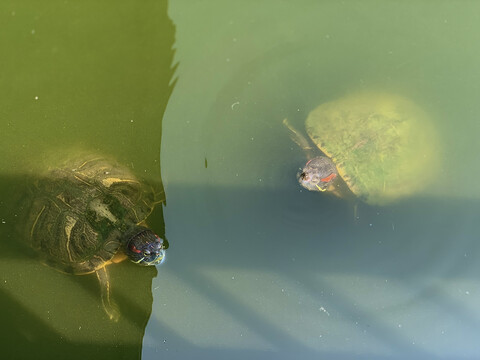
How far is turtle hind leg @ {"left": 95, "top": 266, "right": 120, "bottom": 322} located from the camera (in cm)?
238

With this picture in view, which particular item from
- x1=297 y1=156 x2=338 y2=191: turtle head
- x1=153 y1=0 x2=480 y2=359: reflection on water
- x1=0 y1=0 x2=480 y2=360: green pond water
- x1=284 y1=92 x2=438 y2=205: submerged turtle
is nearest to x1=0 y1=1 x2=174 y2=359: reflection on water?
x1=0 y1=0 x2=480 y2=360: green pond water

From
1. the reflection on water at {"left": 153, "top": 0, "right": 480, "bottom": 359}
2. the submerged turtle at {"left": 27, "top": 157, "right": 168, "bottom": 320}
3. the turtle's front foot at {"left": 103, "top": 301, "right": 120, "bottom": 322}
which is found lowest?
the turtle's front foot at {"left": 103, "top": 301, "right": 120, "bottom": 322}

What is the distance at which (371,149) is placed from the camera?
2396mm

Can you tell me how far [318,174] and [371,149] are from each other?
34 cm

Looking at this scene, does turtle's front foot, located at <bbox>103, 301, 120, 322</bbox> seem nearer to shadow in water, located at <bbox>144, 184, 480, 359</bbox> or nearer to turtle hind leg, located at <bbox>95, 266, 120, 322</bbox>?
turtle hind leg, located at <bbox>95, 266, 120, 322</bbox>

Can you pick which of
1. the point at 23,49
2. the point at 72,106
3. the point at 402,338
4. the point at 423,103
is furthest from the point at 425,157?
the point at 23,49

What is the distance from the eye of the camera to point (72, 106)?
250cm

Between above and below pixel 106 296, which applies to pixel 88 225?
above

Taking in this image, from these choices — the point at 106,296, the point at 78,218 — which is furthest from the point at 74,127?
the point at 106,296

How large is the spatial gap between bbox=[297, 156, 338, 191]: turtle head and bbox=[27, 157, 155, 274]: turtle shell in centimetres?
94

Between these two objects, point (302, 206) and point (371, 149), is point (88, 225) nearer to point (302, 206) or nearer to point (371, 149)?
point (302, 206)

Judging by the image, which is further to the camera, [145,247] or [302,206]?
[302,206]

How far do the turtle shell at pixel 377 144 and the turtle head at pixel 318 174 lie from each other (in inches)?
2.2

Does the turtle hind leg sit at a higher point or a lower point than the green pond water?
lower
